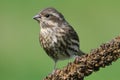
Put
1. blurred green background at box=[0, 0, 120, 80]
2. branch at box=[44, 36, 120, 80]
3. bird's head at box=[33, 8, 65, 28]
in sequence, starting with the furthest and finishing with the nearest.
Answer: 1. blurred green background at box=[0, 0, 120, 80]
2. bird's head at box=[33, 8, 65, 28]
3. branch at box=[44, 36, 120, 80]

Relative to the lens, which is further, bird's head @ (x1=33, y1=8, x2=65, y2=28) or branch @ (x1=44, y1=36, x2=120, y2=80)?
bird's head @ (x1=33, y1=8, x2=65, y2=28)

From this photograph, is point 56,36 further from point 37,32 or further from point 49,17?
point 37,32

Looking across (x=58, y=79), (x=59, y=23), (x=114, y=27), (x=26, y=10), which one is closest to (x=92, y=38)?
(x=114, y=27)

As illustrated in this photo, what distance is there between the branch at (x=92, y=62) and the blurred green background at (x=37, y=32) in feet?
21.1

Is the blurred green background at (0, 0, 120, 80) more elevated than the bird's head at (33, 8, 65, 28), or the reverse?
the bird's head at (33, 8, 65, 28)

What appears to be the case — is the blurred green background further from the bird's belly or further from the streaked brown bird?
the bird's belly

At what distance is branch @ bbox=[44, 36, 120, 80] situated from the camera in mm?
6238

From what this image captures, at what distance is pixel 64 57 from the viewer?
9.59 metres

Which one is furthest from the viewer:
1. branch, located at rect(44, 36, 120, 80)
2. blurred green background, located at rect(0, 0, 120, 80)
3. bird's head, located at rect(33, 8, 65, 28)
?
blurred green background, located at rect(0, 0, 120, 80)

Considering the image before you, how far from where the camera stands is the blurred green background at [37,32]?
45.4ft

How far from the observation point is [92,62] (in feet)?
20.8

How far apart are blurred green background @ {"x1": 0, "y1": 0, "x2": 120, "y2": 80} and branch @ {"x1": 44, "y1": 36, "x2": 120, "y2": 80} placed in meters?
→ 6.42

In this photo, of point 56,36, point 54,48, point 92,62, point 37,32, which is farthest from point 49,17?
point 37,32

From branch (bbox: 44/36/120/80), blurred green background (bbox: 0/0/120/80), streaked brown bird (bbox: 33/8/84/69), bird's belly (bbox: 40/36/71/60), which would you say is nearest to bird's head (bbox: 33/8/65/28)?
streaked brown bird (bbox: 33/8/84/69)
